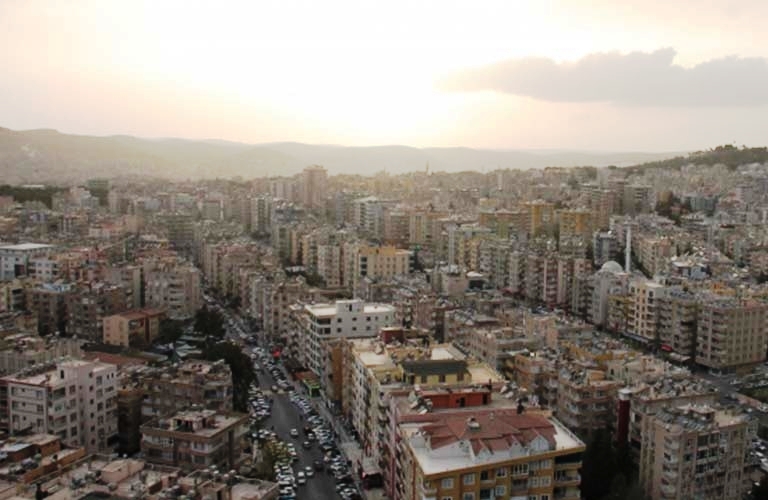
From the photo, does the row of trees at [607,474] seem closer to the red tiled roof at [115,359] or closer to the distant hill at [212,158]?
the red tiled roof at [115,359]

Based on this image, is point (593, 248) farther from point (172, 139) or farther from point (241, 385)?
point (172, 139)

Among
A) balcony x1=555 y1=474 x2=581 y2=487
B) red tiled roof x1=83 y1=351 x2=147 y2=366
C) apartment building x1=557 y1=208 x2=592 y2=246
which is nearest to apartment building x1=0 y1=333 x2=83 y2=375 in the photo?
red tiled roof x1=83 y1=351 x2=147 y2=366

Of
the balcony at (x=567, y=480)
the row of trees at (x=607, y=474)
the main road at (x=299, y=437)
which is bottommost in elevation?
the main road at (x=299, y=437)

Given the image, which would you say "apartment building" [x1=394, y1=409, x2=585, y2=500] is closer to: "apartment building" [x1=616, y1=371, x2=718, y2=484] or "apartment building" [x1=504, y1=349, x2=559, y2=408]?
"apartment building" [x1=616, y1=371, x2=718, y2=484]

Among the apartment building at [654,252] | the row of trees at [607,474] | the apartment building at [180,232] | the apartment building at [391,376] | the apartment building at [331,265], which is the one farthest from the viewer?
the apartment building at [180,232]

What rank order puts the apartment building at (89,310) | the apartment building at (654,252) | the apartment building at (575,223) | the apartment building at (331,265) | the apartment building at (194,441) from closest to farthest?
the apartment building at (194,441) < the apartment building at (89,310) < the apartment building at (654,252) < the apartment building at (331,265) < the apartment building at (575,223)

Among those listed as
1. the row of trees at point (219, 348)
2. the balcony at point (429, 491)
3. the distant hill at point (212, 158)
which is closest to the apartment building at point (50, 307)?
the row of trees at point (219, 348)

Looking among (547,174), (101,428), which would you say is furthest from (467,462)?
(547,174)
